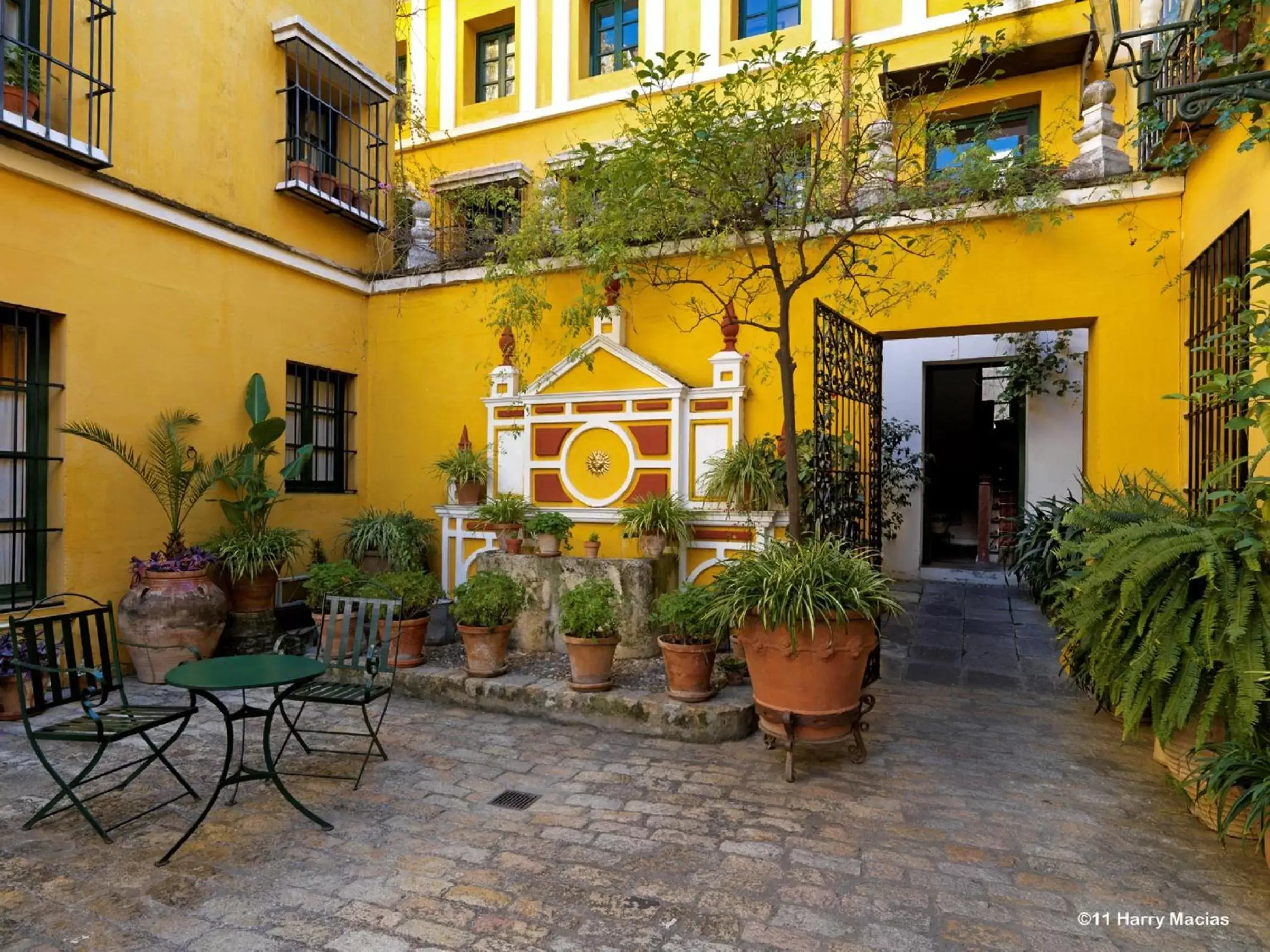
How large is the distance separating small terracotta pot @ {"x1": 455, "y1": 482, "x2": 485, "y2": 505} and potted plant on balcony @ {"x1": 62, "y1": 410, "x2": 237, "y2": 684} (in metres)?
2.06

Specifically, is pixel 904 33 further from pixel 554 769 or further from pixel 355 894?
pixel 355 894

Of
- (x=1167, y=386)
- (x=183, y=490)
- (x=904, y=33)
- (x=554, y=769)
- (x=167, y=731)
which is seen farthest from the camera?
(x=904, y=33)

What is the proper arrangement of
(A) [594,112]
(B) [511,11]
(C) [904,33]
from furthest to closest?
(B) [511,11]
(A) [594,112]
(C) [904,33]

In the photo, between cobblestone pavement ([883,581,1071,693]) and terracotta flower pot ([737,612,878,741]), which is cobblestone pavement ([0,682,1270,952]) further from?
cobblestone pavement ([883,581,1071,693])

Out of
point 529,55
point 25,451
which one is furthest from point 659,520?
point 529,55

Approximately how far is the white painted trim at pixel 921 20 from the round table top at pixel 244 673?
29.7ft

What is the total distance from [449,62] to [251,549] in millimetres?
8930

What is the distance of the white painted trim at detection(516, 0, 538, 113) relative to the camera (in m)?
11.1

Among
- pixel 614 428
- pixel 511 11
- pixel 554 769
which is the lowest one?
pixel 554 769

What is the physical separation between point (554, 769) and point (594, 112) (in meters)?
9.41

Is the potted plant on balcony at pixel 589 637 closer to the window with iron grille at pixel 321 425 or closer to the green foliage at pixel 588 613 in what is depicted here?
the green foliage at pixel 588 613

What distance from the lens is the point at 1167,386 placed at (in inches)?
211

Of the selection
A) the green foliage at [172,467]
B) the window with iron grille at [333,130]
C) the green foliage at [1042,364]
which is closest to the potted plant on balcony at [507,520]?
the green foliage at [172,467]

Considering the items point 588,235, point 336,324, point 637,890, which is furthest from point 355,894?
point 336,324
